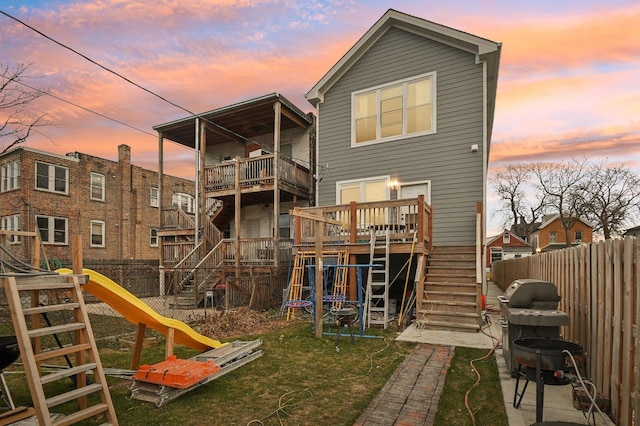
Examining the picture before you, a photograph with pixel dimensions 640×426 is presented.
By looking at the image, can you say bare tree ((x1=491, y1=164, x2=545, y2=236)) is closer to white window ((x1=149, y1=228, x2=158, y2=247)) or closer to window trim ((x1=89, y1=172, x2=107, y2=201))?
white window ((x1=149, y1=228, x2=158, y2=247))

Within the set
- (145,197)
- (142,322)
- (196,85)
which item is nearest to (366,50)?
(196,85)

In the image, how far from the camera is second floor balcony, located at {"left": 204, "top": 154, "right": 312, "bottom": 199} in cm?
1382

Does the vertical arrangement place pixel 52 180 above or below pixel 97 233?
above

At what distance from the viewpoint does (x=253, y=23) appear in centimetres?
1070

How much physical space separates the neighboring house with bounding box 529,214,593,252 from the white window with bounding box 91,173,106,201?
47.8 metres

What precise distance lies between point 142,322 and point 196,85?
1029cm

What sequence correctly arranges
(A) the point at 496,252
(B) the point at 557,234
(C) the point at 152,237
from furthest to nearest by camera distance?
(B) the point at 557,234 < (A) the point at 496,252 < (C) the point at 152,237

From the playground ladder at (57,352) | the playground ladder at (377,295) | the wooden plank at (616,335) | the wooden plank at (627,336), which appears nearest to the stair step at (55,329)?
the playground ladder at (57,352)

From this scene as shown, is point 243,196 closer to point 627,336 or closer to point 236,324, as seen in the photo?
point 236,324

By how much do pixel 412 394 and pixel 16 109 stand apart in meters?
14.9

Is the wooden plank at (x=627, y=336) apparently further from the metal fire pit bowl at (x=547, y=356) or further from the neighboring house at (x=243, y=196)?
the neighboring house at (x=243, y=196)

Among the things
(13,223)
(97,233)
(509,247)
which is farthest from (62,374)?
(509,247)

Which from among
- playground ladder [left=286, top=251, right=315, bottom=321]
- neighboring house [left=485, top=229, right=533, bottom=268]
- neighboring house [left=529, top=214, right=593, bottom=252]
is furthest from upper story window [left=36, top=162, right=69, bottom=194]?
neighboring house [left=529, top=214, right=593, bottom=252]

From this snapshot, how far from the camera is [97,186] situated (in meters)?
22.8
